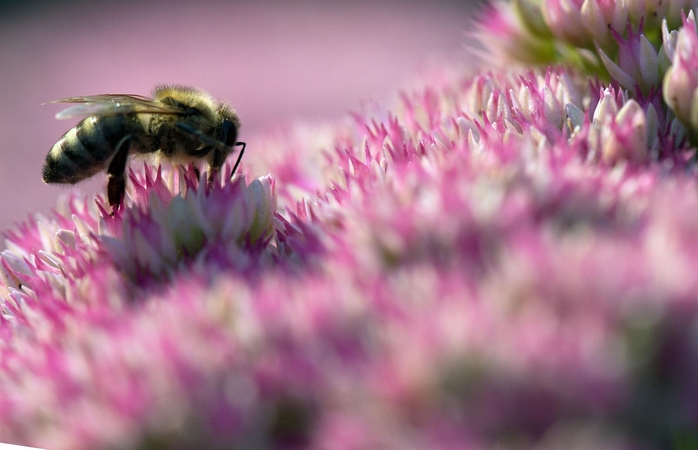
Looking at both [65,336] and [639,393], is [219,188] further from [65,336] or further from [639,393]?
[639,393]

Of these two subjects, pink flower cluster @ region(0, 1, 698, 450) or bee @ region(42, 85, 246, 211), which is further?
bee @ region(42, 85, 246, 211)

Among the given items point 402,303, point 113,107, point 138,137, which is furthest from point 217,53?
point 402,303

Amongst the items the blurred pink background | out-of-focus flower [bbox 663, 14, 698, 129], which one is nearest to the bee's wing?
out-of-focus flower [bbox 663, 14, 698, 129]

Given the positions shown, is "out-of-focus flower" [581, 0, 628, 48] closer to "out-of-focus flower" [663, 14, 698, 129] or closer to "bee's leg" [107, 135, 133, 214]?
"out-of-focus flower" [663, 14, 698, 129]

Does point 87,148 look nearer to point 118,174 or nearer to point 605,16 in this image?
point 118,174

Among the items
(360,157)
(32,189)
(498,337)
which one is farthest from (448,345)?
(32,189)

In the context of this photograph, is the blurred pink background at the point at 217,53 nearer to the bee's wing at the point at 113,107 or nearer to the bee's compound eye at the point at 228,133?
the bee's compound eye at the point at 228,133
